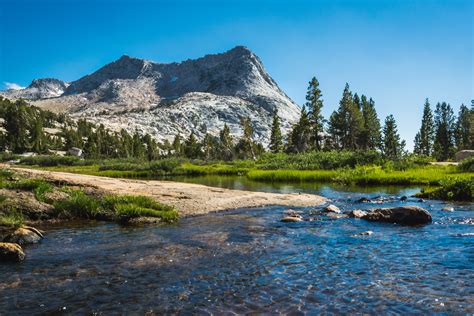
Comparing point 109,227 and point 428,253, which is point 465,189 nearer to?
point 428,253

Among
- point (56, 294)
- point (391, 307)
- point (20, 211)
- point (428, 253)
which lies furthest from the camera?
point (20, 211)

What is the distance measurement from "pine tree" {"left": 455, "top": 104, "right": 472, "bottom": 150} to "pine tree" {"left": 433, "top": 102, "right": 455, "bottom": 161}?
204cm

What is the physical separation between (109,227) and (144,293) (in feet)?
28.5

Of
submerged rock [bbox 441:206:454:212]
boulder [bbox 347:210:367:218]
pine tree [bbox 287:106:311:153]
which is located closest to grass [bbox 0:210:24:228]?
boulder [bbox 347:210:367:218]

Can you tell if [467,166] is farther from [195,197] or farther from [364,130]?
[364,130]

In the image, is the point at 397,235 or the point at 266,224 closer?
the point at 397,235

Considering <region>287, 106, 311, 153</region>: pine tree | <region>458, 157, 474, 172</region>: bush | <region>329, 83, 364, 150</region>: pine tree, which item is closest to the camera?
<region>458, 157, 474, 172</region>: bush

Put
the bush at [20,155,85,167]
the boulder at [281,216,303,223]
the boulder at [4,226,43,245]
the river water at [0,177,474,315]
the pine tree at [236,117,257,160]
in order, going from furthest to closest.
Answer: the pine tree at [236,117,257,160], the bush at [20,155,85,167], the boulder at [281,216,303,223], the boulder at [4,226,43,245], the river water at [0,177,474,315]

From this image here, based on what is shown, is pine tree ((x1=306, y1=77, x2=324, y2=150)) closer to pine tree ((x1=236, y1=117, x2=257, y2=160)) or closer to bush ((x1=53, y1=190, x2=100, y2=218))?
pine tree ((x1=236, y1=117, x2=257, y2=160))

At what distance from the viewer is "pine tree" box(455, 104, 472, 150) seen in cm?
11884

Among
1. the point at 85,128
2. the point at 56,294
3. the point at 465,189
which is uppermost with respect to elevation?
the point at 85,128

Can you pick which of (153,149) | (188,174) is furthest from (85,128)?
(188,174)

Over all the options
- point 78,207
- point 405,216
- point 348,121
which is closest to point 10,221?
point 78,207

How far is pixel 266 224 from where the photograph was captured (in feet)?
55.5
